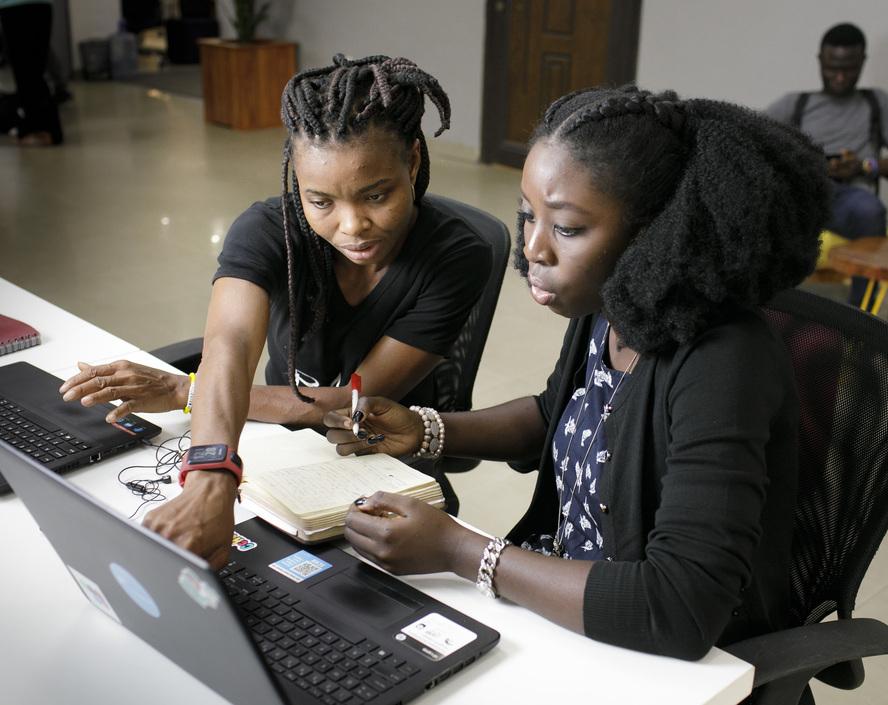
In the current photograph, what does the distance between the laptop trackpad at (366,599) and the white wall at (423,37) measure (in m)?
5.33

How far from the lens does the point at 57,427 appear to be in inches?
63.5

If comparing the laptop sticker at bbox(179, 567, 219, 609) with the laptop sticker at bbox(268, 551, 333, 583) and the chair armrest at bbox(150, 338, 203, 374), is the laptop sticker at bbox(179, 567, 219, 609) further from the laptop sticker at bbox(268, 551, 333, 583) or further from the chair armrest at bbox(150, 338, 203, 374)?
the chair armrest at bbox(150, 338, 203, 374)

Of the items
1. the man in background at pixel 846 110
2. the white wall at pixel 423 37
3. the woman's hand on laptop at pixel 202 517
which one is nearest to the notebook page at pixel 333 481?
the woman's hand on laptop at pixel 202 517

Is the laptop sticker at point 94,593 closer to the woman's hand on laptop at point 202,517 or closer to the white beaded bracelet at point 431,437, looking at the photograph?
the woman's hand on laptop at point 202,517

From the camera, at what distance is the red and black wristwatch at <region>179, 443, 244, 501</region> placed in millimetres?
1259

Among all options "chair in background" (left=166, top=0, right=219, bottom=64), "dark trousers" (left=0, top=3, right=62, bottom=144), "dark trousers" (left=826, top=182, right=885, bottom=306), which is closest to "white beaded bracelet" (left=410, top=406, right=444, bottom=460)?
Answer: "dark trousers" (left=826, top=182, right=885, bottom=306)

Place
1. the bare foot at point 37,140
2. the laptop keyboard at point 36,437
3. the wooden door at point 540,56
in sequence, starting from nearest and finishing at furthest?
the laptop keyboard at point 36,437, the wooden door at point 540,56, the bare foot at point 37,140

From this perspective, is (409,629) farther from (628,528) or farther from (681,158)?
(681,158)

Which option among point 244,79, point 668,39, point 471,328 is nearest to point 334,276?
point 471,328

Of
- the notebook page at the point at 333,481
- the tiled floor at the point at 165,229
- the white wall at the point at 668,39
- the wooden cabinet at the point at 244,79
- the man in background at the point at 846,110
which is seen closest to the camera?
the notebook page at the point at 333,481

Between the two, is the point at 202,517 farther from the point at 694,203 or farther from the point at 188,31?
the point at 188,31

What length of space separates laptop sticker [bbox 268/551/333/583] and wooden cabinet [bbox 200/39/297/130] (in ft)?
22.4

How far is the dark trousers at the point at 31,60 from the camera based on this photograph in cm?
663

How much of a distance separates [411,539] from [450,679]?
0.64 feet
